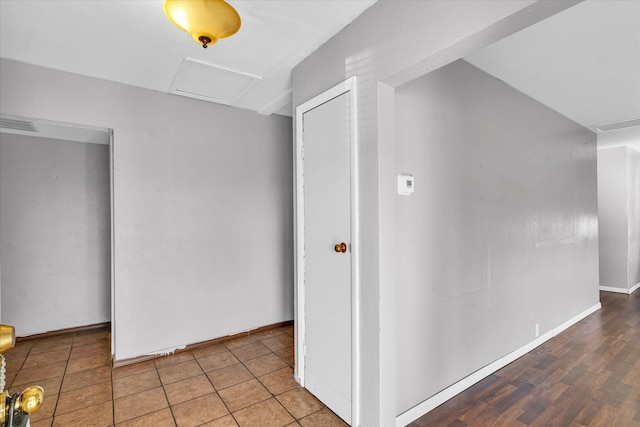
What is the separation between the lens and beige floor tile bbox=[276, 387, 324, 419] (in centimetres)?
214

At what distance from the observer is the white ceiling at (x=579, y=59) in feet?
6.70

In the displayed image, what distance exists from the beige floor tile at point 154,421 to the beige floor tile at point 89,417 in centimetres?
13

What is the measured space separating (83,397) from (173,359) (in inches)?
28.7

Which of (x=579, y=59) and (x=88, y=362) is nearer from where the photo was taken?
(x=579, y=59)

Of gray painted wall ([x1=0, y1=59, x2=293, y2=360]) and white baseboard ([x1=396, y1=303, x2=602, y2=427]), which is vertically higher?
gray painted wall ([x1=0, y1=59, x2=293, y2=360])

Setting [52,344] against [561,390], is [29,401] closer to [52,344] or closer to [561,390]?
[561,390]

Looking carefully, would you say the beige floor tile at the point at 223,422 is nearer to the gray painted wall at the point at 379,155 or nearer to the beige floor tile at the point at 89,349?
the gray painted wall at the point at 379,155

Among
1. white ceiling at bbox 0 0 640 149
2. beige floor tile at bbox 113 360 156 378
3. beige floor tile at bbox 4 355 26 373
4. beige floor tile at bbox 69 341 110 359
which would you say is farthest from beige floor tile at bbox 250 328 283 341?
white ceiling at bbox 0 0 640 149

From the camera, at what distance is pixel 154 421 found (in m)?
2.05

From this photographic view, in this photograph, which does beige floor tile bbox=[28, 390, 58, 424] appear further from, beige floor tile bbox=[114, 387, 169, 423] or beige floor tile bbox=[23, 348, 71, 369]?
beige floor tile bbox=[23, 348, 71, 369]

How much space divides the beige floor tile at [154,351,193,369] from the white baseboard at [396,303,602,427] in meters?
1.98

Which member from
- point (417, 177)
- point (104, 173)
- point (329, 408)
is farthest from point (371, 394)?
point (104, 173)

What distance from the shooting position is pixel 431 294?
220 centimetres

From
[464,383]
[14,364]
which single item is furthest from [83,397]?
[464,383]
